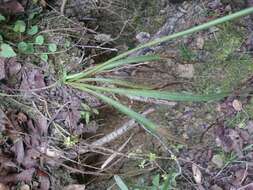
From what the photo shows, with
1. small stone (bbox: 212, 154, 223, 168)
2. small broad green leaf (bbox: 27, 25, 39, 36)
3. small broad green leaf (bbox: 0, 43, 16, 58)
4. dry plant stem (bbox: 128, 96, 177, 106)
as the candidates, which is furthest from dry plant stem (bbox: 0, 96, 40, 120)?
small stone (bbox: 212, 154, 223, 168)

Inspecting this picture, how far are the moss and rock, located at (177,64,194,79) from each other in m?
0.02

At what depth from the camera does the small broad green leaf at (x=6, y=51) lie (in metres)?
1.50

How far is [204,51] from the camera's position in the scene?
1.73 m

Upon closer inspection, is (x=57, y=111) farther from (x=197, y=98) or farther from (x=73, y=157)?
(x=197, y=98)

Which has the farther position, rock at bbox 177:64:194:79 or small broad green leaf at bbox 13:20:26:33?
rock at bbox 177:64:194:79

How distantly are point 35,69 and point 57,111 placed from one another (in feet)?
0.61

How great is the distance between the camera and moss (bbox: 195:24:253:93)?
172 cm

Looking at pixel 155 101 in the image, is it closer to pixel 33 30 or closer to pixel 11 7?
pixel 33 30

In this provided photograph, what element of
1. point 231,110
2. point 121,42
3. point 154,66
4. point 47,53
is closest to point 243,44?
point 231,110

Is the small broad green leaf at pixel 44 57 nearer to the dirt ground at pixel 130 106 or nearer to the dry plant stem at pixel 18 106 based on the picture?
the dirt ground at pixel 130 106

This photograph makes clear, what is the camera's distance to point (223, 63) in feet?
5.67

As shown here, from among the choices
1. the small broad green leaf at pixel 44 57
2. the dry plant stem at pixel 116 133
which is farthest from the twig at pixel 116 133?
the small broad green leaf at pixel 44 57

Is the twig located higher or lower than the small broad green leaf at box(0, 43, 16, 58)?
lower

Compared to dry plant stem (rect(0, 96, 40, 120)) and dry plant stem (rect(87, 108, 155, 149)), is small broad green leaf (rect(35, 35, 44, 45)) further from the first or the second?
dry plant stem (rect(87, 108, 155, 149))
